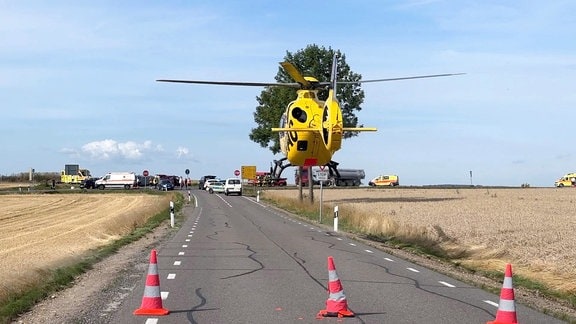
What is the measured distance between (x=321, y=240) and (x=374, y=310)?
14298mm

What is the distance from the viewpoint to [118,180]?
99.5 metres

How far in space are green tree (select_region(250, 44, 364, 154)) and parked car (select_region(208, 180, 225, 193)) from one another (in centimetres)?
2059

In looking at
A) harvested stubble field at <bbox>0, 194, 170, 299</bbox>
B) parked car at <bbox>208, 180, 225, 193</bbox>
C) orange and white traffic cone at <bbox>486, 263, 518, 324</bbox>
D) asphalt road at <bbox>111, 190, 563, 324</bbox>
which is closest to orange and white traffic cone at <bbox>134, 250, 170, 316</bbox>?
asphalt road at <bbox>111, 190, 563, 324</bbox>

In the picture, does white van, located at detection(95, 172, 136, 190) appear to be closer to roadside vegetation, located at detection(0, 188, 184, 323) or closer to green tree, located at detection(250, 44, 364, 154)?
green tree, located at detection(250, 44, 364, 154)

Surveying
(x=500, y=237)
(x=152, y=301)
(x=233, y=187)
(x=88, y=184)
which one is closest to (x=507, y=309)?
(x=152, y=301)

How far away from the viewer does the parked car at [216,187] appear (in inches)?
3361

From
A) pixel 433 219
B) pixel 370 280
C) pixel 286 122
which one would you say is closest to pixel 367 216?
pixel 433 219

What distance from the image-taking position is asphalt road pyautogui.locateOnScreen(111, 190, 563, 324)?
1022 centimetres

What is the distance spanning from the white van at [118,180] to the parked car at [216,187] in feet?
47.7

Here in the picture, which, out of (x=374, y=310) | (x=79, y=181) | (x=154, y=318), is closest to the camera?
(x=154, y=318)

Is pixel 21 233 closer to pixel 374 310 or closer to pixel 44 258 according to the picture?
pixel 44 258

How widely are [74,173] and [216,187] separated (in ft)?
122

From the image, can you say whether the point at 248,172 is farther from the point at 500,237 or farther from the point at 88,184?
A: the point at 500,237

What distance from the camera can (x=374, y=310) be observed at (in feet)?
35.0
